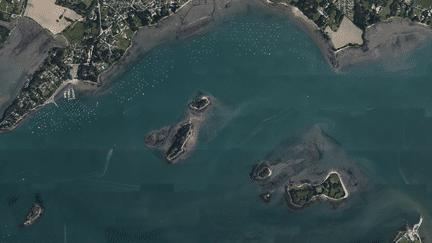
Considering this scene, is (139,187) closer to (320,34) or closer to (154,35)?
(154,35)

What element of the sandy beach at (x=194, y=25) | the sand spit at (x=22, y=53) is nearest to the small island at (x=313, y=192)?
the sandy beach at (x=194, y=25)

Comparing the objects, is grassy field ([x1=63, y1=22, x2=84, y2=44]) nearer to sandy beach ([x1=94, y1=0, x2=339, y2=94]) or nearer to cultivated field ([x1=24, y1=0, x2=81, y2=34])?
cultivated field ([x1=24, y1=0, x2=81, y2=34])

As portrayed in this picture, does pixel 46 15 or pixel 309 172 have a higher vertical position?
pixel 46 15

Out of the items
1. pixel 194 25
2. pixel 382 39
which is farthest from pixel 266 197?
pixel 382 39

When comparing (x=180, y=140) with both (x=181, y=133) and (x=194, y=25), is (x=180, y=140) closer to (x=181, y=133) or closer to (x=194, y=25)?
Answer: (x=181, y=133)

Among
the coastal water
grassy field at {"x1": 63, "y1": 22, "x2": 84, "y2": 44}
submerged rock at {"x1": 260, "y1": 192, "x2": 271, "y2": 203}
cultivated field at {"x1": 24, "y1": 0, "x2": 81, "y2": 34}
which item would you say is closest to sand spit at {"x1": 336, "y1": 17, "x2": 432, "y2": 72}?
the coastal water

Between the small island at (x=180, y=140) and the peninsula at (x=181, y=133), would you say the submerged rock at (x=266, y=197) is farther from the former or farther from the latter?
the small island at (x=180, y=140)
